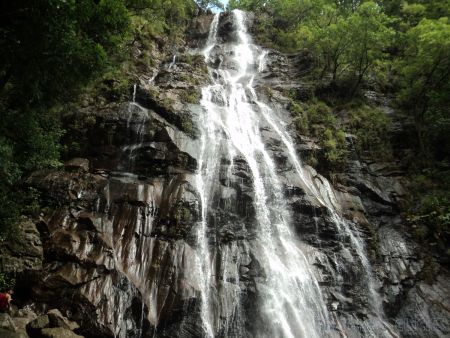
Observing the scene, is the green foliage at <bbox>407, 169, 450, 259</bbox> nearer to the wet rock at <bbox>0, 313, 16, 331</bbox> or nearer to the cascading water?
the cascading water

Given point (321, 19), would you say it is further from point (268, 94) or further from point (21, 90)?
point (21, 90)

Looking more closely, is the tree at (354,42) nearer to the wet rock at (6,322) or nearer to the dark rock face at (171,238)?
the dark rock face at (171,238)

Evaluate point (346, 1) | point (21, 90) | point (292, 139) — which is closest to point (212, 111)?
point (292, 139)

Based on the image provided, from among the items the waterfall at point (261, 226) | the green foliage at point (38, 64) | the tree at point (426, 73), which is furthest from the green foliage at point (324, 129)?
the green foliage at point (38, 64)

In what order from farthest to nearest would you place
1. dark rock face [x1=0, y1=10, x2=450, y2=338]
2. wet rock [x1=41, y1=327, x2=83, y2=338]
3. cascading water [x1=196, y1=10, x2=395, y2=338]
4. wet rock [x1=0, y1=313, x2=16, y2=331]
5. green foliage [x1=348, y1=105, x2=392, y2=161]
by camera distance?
green foliage [x1=348, y1=105, x2=392, y2=161] → cascading water [x1=196, y1=10, x2=395, y2=338] → dark rock face [x1=0, y1=10, x2=450, y2=338] → wet rock [x1=41, y1=327, x2=83, y2=338] → wet rock [x1=0, y1=313, x2=16, y2=331]

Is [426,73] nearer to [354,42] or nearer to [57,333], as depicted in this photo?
[354,42]

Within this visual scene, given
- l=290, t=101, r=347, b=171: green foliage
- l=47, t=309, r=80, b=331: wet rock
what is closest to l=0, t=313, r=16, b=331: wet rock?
l=47, t=309, r=80, b=331: wet rock

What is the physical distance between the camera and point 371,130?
1862cm

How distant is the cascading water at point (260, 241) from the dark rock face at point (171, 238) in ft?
0.46

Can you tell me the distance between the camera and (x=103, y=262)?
33.9ft

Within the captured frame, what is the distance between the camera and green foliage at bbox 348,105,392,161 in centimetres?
1784

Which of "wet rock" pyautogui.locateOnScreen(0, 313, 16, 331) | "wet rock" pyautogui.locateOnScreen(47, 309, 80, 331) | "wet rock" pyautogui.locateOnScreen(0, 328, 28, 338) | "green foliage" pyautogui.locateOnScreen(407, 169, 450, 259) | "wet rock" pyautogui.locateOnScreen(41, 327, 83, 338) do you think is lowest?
"wet rock" pyautogui.locateOnScreen(0, 328, 28, 338)

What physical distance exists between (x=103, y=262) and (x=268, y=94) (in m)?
13.4

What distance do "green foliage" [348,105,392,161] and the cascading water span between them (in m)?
3.90
